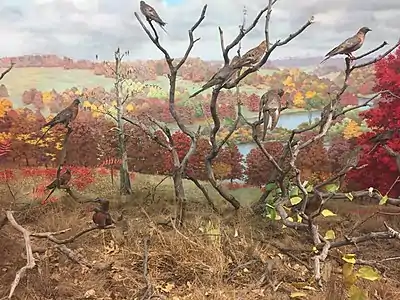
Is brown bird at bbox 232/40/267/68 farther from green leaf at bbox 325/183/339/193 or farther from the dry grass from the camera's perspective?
the dry grass

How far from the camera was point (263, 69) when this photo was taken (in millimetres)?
4086

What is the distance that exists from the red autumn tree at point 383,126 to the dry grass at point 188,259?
0.78ft

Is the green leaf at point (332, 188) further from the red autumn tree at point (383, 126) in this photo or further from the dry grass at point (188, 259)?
the red autumn tree at point (383, 126)

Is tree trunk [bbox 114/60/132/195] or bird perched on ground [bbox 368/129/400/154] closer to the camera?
bird perched on ground [bbox 368/129/400/154]

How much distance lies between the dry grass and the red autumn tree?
24 cm

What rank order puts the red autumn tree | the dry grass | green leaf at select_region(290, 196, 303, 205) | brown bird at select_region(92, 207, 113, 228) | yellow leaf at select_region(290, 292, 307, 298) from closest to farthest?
yellow leaf at select_region(290, 292, 307, 298) → the dry grass → green leaf at select_region(290, 196, 303, 205) → brown bird at select_region(92, 207, 113, 228) → the red autumn tree

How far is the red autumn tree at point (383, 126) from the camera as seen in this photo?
3.39m

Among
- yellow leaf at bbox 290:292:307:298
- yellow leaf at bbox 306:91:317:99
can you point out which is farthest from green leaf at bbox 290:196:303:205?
yellow leaf at bbox 306:91:317:99

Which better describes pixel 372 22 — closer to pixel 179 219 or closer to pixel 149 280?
pixel 179 219

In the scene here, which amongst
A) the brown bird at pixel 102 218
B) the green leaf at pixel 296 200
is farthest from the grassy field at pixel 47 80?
the green leaf at pixel 296 200

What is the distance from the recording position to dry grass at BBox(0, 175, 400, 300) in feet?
8.49

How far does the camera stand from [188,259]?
9.18 feet

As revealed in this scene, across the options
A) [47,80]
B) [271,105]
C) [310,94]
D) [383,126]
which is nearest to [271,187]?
[271,105]

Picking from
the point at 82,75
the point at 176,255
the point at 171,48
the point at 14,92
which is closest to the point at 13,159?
the point at 14,92
